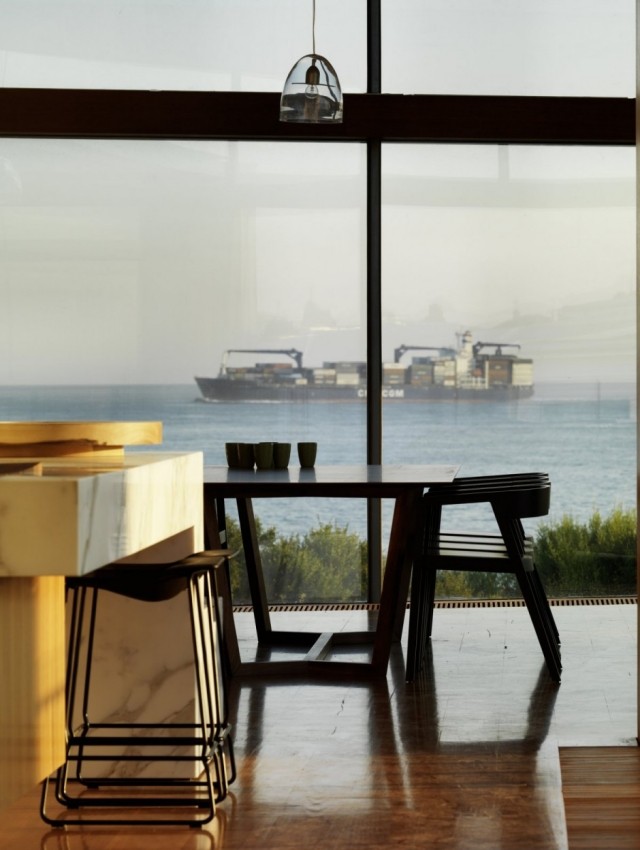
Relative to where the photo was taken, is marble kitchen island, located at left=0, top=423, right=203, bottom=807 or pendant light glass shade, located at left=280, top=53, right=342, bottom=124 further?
pendant light glass shade, located at left=280, top=53, right=342, bottom=124

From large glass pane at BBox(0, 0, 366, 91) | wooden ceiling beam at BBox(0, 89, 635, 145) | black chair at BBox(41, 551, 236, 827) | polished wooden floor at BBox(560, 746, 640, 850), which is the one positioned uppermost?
large glass pane at BBox(0, 0, 366, 91)

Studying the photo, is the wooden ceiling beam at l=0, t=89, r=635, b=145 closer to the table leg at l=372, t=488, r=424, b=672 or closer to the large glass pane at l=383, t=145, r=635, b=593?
the large glass pane at l=383, t=145, r=635, b=593

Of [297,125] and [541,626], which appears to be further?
[297,125]

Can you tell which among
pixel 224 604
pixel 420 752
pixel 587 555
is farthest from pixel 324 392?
pixel 420 752

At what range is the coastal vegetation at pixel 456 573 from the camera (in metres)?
6.11

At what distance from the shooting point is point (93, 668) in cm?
337

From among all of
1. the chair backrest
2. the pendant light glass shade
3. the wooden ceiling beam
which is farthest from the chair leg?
the wooden ceiling beam

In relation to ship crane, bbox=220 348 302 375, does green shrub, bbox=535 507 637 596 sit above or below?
below

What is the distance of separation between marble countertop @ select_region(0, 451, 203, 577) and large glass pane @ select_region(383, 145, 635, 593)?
3.29m

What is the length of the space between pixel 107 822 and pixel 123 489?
3.50 ft

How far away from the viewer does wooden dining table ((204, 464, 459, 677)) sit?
4.37 metres

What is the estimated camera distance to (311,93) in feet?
15.5

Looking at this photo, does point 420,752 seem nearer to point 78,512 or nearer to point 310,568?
point 78,512

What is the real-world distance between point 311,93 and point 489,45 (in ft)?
5.61
